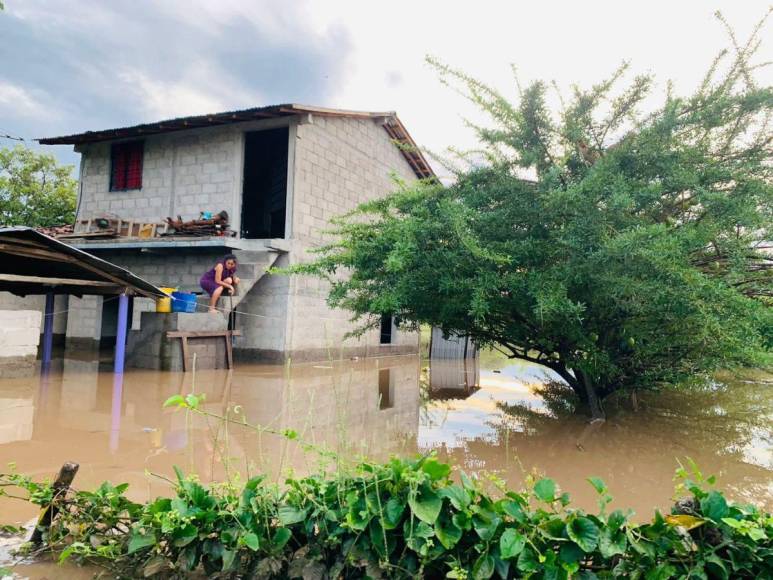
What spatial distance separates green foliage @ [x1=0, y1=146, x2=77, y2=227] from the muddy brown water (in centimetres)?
1724

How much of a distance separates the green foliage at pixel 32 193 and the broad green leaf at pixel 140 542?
26482 mm

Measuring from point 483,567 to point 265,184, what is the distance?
17.8 m

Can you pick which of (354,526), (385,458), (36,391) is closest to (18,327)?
(36,391)

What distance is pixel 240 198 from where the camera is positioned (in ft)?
42.1

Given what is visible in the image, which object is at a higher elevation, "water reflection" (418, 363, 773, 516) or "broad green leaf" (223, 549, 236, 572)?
"broad green leaf" (223, 549, 236, 572)

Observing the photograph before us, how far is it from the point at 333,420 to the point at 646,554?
202 inches

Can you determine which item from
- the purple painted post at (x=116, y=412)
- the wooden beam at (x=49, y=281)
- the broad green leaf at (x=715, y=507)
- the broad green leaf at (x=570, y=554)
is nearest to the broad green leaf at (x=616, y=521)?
the broad green leaf at (x=570, y=554)

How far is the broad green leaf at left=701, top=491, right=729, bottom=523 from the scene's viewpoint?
1.94 metres

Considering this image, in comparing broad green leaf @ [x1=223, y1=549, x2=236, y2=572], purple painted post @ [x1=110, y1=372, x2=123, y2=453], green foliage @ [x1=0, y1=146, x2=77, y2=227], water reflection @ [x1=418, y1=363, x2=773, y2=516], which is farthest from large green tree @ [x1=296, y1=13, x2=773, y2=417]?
green foliage @ [x1=0, y1=146, x2=77, y2=227]

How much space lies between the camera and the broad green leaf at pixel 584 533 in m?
1.96

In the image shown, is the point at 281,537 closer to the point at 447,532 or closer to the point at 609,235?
the point at 447,532

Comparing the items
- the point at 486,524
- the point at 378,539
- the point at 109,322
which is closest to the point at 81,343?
the point at 109,322

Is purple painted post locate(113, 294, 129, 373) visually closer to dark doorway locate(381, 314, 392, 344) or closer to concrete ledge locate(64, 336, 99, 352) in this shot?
concrete ledge locate(64, 336, 99, 352)

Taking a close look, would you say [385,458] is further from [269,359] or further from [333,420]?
[269,359]
